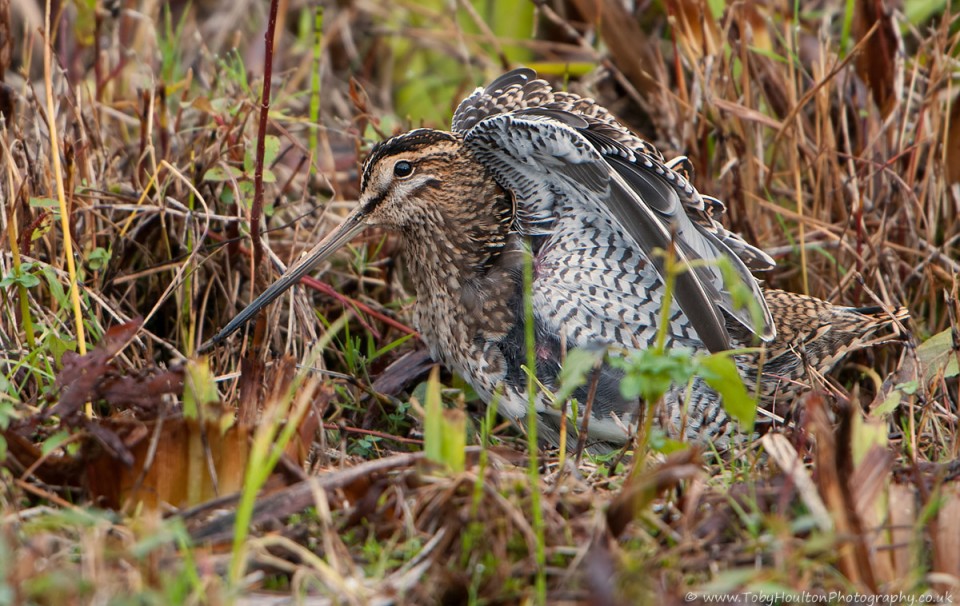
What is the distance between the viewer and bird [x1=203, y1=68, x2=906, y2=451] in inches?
129

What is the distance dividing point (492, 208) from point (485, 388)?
63cm

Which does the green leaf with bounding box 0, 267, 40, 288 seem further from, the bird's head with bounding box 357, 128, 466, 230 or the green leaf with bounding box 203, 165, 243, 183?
the bird's head with bounding box 357, 128, 466, 230

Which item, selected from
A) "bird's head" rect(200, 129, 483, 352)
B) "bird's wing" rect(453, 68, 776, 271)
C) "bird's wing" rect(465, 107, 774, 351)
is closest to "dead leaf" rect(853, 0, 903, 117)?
"bird's wing" rect(453, 68, 776, 271)

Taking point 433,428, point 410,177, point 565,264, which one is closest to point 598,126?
point 565,264

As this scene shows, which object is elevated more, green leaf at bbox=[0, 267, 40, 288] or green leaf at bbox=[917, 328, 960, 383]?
green leaf at bbox=[0, 267, 40, 288]

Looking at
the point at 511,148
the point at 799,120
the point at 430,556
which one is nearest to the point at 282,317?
the point at 511,148

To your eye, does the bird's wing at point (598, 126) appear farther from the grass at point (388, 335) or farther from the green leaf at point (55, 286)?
the green leaf at point (55, 286)

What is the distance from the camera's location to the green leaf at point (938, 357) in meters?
3.49

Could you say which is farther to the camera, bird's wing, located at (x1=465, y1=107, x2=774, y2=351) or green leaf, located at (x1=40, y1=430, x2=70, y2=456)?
bird's wing, located at (x1=465, y1=107, x2=774, y2=351)

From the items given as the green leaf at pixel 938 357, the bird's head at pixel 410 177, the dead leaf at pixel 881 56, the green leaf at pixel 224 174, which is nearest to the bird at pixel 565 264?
the bird's head at pixel 410 177

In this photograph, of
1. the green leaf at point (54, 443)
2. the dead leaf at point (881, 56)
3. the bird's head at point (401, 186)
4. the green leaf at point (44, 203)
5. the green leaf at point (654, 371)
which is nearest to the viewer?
the green leaf at point (654, 371)

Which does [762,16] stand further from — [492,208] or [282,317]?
[282,317]

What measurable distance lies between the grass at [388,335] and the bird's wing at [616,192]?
0.47 meters

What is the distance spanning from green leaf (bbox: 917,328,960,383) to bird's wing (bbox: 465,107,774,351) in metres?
0.64
